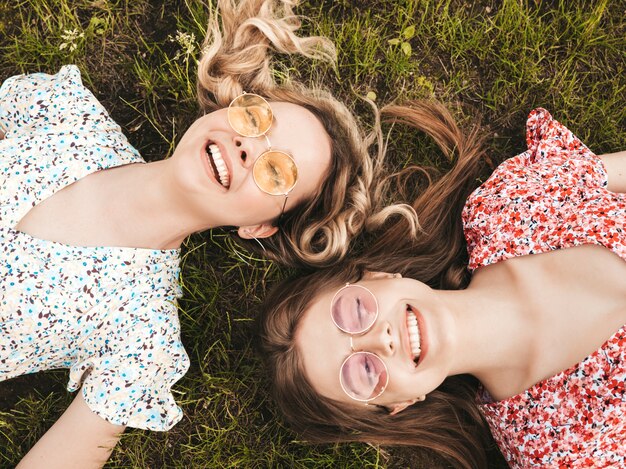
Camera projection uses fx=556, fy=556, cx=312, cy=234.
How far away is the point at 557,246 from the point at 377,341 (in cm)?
129

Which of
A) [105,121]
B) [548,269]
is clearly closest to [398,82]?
[548,269]

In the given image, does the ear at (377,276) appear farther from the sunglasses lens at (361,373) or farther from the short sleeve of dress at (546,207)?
the short sleeve of dress at (546,207)

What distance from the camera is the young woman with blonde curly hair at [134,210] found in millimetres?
3016

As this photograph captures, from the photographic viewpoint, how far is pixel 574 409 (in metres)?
3.09

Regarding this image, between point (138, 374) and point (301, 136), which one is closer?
point (301, 136)

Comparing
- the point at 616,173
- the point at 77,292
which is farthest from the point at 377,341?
the point at 616,173

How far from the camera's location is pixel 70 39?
3.80 metres

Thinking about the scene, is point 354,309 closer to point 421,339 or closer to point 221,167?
point 421,339

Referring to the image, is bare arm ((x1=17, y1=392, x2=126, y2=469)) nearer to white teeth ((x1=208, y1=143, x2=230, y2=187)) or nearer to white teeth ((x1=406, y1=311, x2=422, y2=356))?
white teeth ((x1=208, y1=143, x2=230, y2=187))

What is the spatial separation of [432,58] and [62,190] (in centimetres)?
267

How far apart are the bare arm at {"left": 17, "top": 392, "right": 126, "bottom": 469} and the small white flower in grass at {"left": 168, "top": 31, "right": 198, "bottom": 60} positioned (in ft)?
7.57

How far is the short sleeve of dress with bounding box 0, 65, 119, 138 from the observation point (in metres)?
3.49

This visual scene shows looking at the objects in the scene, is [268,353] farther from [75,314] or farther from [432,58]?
[432,58]

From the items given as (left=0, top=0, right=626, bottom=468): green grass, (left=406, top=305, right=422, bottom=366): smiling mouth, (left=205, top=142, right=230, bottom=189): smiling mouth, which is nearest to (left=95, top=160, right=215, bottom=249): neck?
(left=205, top=142, right=230, bottom=189): smiling mouth
